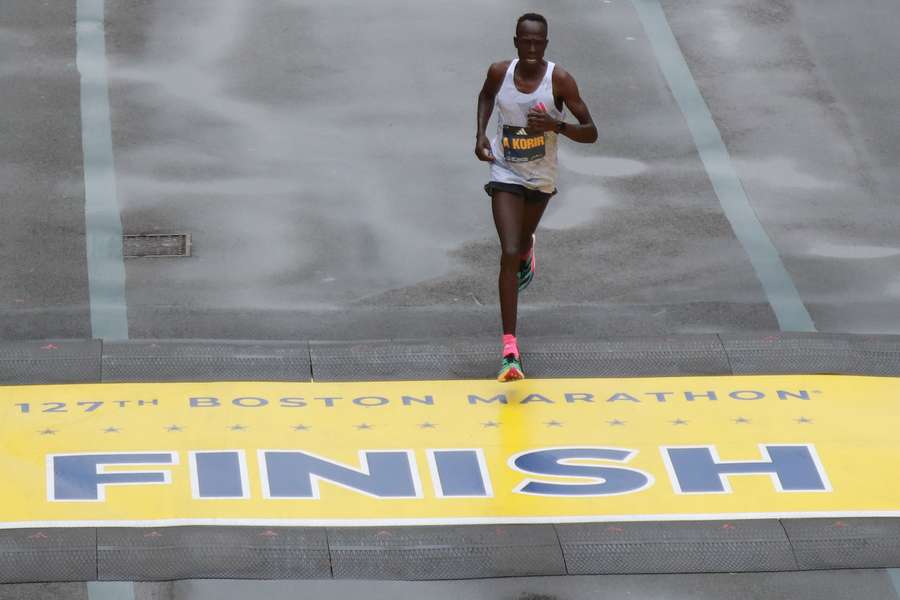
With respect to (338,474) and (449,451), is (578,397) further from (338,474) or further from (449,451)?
(338,474)

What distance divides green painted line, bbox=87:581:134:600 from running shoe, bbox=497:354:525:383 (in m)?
2.69

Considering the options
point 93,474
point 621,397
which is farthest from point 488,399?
point 93,474

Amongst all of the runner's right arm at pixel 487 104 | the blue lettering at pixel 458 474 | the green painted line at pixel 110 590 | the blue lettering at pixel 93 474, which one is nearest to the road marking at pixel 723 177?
the runner's right arm at pixel 487 104

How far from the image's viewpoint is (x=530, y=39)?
9367 mm

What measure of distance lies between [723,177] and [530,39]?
359 centimetres

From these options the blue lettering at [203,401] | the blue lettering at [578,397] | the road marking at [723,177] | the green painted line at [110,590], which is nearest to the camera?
the green painted line at [110,590]

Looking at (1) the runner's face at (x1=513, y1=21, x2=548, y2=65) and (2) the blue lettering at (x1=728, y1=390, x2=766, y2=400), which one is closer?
(1) the runner's face at (x1=513, y1=21, x2=548, y2=65)

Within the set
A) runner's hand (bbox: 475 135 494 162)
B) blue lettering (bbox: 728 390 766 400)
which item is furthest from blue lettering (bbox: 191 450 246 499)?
blue lettering (bbox: 728 390 766 400)

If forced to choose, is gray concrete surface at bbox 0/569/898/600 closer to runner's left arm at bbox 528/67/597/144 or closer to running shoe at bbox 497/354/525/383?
running shoe at bbox 497/354/525/383

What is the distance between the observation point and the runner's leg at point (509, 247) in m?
9.70

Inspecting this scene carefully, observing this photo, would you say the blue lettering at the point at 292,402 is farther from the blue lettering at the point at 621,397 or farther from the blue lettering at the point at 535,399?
the blue lettering at the point at 621,397

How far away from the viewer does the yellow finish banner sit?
8664 mm

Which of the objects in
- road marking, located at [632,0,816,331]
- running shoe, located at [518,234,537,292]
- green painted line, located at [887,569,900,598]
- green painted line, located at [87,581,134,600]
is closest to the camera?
green painted line, located at [87,581,134,600]

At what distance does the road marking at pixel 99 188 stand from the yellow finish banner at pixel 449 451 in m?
1.02
